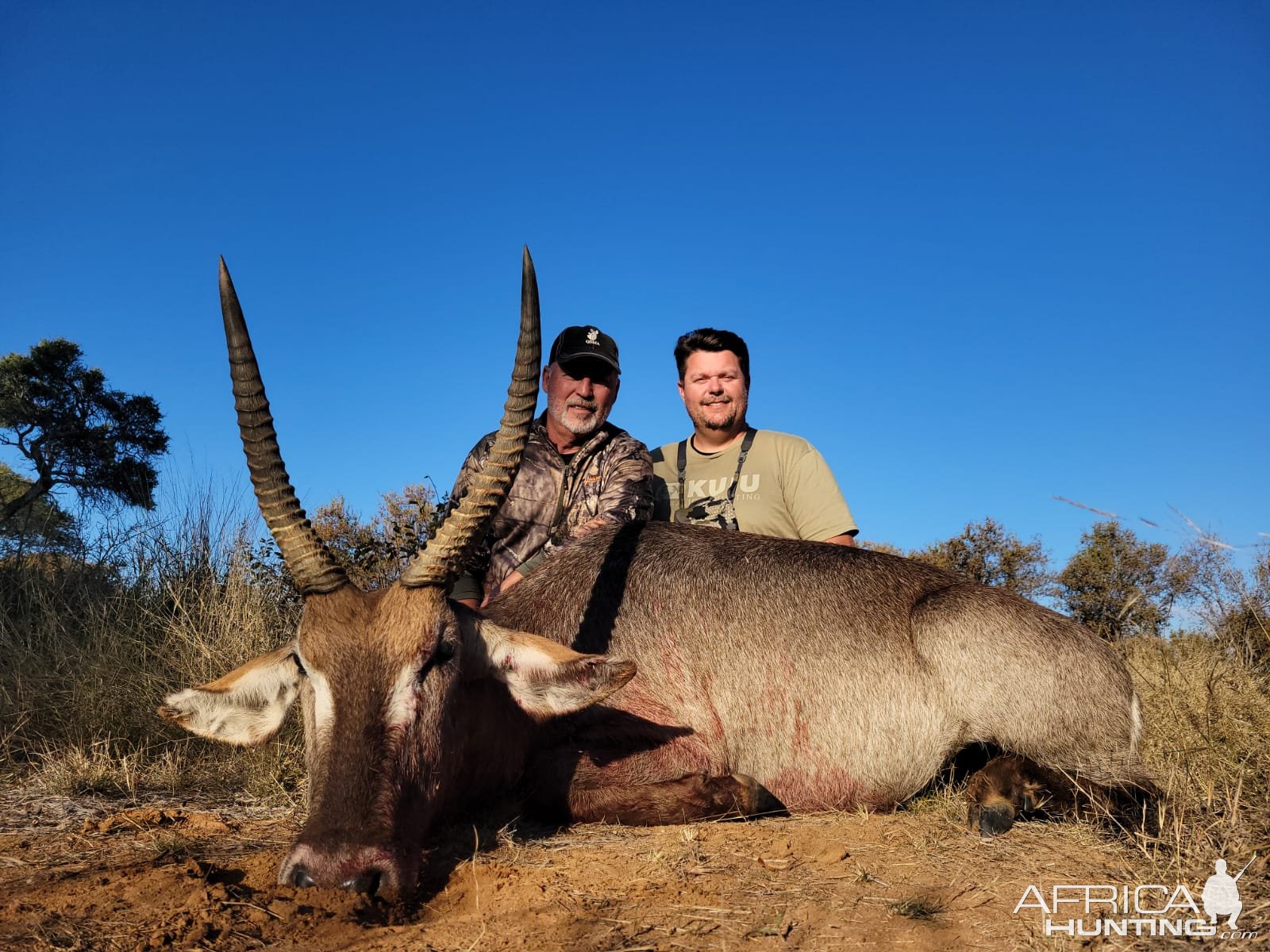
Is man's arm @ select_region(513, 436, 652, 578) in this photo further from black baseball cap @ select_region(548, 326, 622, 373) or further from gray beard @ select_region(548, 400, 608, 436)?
black baseball cap @ select_region(548, 326, 622, 373)

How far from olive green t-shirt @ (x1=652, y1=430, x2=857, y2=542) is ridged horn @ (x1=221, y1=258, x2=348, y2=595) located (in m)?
3.85

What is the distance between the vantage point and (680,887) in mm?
3488

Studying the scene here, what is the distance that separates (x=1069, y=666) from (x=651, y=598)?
2.23 metres

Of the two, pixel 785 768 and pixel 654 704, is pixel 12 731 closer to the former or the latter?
pixel 654 704

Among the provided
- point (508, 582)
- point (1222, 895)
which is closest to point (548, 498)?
point (508, 582)

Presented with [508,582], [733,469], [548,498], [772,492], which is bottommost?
[508,582]

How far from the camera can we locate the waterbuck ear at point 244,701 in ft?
14.0

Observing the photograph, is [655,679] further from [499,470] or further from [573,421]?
[573,421]

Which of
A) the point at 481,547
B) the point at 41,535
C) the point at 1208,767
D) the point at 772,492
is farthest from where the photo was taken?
the point at 41,535

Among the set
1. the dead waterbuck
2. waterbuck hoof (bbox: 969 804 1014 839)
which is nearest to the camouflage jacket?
the dead waterbuck

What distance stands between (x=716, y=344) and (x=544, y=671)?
4.72 m

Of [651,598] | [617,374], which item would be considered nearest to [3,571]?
[617,374]

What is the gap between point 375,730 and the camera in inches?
140

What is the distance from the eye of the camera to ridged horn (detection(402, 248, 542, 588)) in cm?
402
